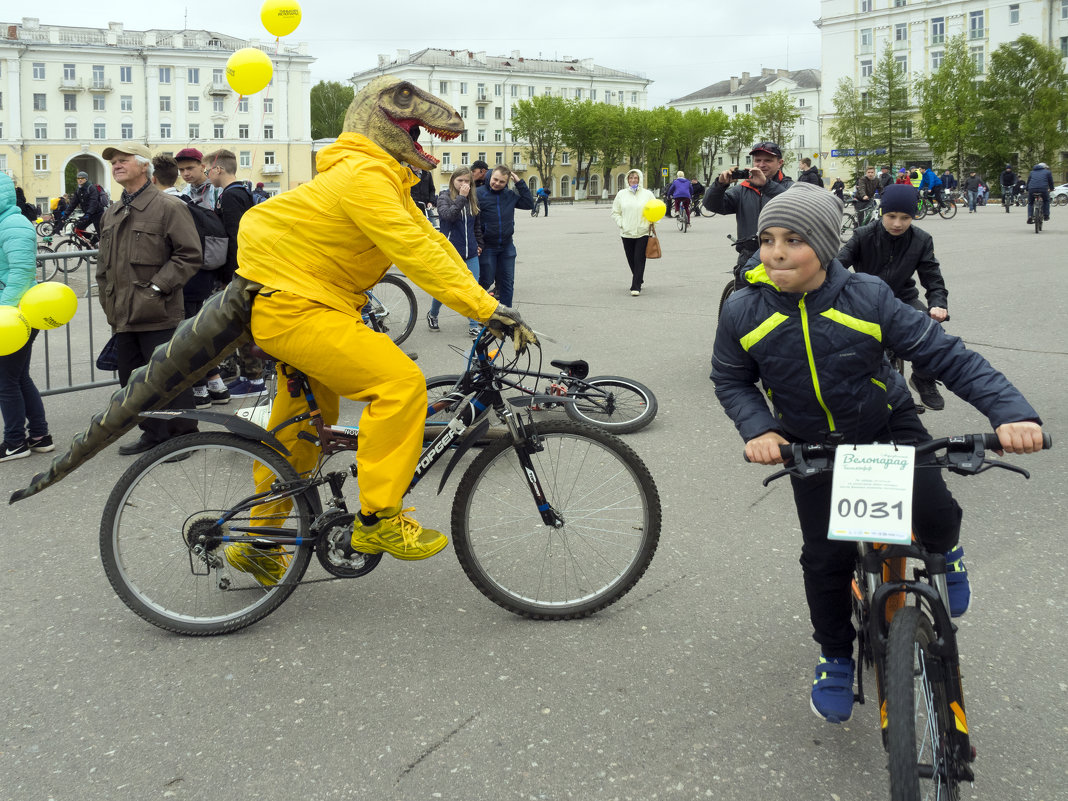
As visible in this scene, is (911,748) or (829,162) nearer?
(911,748)

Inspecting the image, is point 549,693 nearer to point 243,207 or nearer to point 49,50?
point 243,207

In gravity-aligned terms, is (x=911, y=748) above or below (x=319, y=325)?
below

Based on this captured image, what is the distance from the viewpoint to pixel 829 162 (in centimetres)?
10669

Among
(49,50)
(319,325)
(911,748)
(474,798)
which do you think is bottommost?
(474,798)

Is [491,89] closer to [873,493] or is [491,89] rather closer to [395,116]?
[395,116]

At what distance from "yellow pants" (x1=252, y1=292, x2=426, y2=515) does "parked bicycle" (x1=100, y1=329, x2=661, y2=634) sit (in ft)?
0.69

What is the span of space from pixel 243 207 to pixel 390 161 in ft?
17.0

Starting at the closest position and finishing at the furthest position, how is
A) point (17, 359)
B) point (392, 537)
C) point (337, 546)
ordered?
1. point (392, 537)
2. point (337, 546)
3. point (17, 359)

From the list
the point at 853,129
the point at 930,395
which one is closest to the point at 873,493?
the point at 930,395

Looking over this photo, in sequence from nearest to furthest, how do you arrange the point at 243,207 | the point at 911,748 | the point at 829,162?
the point at 911,748, the point at 243,207, the point at 829,162

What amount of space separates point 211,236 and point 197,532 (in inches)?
196

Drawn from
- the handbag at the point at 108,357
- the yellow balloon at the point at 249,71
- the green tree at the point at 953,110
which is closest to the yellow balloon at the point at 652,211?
the yellow balloon at the point at 249,71

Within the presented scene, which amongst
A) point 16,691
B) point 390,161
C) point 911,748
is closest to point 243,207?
point 390,161

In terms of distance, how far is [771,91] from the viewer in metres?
146
